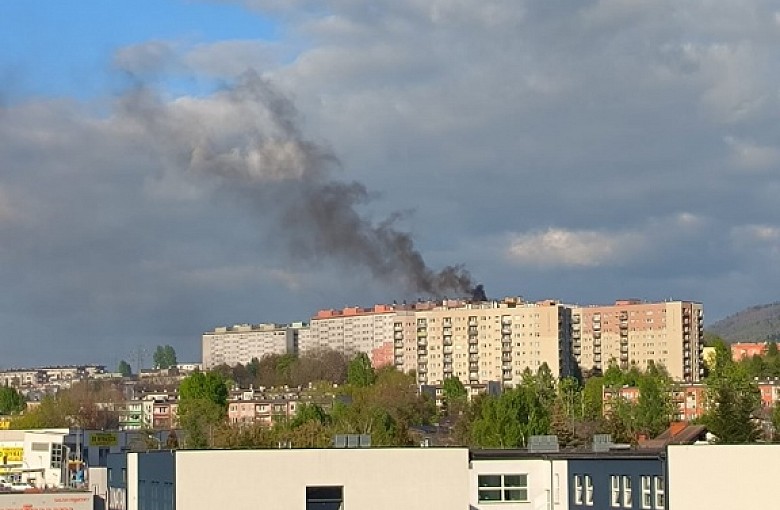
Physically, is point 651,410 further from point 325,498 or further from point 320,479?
point 320,479

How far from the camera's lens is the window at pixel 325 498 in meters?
46.9

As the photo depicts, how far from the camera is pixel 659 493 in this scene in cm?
4644

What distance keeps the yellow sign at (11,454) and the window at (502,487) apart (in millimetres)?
65084

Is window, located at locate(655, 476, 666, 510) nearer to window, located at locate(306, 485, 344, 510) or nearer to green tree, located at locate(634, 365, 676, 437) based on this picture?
window, located at locate(306, 485, 344, 510)

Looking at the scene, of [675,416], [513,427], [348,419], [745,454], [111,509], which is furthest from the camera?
[675,416]

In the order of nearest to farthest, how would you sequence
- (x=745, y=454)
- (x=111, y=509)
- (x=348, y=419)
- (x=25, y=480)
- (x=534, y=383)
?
(x=745, y=454) → (x=111, y=509) → (x=25, y=480) → (x=348, y=419) → (x=534, y=383)

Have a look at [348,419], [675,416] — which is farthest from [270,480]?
[675,416]

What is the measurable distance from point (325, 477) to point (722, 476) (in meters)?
11.3

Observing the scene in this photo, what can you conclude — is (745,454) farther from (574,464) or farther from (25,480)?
(25,480)

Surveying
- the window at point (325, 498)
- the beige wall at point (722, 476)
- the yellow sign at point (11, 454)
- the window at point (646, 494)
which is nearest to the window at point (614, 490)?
the window at point (646, 494)

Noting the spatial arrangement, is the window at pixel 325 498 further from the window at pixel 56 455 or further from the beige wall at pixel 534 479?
the window at pixel 56 455

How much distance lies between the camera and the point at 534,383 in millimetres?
169500

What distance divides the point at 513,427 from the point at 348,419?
105 feet

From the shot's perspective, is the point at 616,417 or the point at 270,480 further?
the point at 616,417
